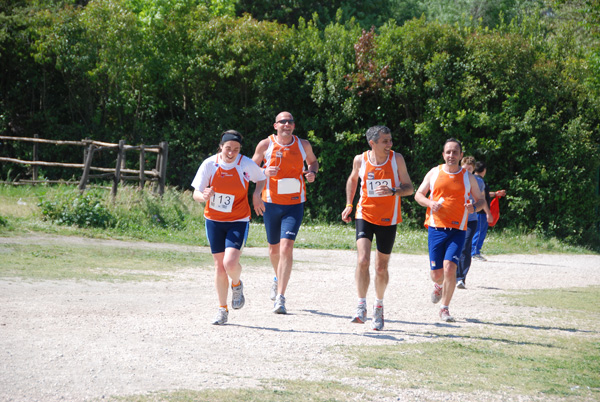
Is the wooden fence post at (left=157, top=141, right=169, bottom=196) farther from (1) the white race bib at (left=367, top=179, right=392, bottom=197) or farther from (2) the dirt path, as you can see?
(1) the white race bib at (left=367, top=179, right=392, bottom=197)

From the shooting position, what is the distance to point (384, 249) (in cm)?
734

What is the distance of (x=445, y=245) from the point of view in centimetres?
785

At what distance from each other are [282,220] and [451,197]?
1889 mm

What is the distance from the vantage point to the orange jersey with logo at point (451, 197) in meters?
7.75

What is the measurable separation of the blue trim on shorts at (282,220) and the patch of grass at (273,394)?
325 centimetres

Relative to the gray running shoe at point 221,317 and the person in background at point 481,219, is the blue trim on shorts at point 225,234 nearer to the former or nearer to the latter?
the gray running shoe at point 221,317

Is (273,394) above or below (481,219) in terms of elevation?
below

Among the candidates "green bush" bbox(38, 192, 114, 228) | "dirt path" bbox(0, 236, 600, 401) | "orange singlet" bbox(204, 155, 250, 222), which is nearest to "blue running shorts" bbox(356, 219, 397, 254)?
"dirt path" bbox(0, 236, 600, 401)

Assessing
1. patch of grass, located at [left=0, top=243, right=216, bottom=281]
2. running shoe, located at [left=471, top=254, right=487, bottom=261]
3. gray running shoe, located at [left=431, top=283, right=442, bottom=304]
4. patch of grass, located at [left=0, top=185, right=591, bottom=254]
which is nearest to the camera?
gray running shoe, located at [left=431, top=283, right=442, bottom=304]

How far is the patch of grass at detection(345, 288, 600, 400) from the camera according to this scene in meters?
5.07

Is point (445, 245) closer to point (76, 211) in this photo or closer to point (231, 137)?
point (231, 137)

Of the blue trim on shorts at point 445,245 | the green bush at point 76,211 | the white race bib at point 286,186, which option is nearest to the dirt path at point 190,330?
the blue trim on shorts at point 445,245

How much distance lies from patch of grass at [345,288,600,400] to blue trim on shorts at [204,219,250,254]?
1715mm

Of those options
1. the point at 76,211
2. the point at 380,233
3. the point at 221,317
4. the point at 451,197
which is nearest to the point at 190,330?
the point at 221,317
